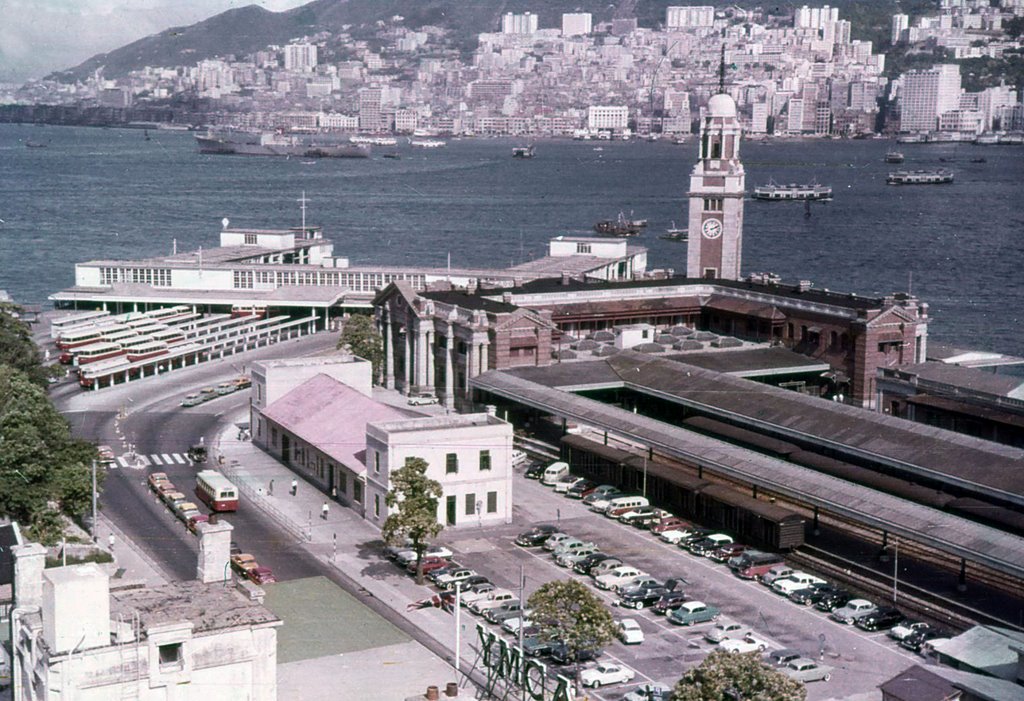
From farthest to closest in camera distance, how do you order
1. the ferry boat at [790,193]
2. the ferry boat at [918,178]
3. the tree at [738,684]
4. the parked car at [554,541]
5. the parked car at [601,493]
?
the ferry boat at [918,178]
the ferry boat at [790,193]
the parked car at [601,493]
the parked car at [554,541]
the tree at [738,684]

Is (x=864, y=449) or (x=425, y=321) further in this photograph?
(x=425, y=321)

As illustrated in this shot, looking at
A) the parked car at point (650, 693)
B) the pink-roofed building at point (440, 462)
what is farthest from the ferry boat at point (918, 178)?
the parked car at point (650, 693)

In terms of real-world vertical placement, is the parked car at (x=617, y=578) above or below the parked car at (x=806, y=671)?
below

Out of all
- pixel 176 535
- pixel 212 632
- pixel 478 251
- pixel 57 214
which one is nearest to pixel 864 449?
pixel 176 535

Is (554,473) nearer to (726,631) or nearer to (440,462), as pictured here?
(440,462)

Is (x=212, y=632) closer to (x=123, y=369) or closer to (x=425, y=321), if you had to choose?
(x=425, y=321)

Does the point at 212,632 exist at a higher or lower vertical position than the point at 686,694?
higher

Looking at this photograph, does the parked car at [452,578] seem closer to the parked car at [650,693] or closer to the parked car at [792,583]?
the parked car at [792,583]
